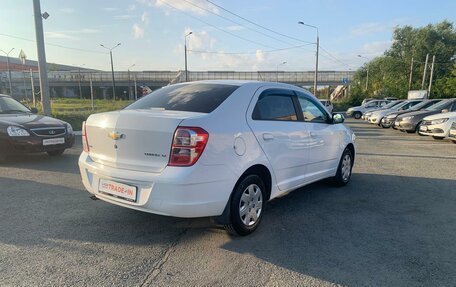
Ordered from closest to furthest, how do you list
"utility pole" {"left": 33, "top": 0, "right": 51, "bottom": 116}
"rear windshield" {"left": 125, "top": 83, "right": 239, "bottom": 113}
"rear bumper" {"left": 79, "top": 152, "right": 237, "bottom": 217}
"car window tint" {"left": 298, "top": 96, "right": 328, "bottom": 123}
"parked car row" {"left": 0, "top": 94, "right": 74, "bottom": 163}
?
1. "rear bumper" {"left": 79, "top": 152, "right": 237, "bottom": 217}
2. "rear windshield" {"left": 125, "top": 83, "right": 239, "bottom": 113}
3. "car window tint" {"left": 298, "top": 96, "right": 328, "bottom": 123}
4. "parked car row" {"left": 0, "top": 94, "right": 74, "bottom": 163}
5. "utility pole" {"left": 33, "top": 0, "right": 51, "bottom": 116}

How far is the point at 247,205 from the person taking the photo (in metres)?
3.91

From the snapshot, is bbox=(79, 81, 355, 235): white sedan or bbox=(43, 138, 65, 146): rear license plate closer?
bbox=(79, 81, 355, 235): white sedan

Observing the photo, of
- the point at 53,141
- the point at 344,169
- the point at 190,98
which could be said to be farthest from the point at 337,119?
the point at 53,141

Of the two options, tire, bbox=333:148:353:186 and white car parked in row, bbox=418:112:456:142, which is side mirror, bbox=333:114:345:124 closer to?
tire, bbox=333:148:353:186

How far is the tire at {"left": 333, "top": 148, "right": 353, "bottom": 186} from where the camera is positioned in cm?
598

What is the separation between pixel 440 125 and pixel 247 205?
10962mm

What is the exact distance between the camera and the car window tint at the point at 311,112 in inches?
199

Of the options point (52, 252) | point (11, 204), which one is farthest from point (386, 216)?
point (11, 204)

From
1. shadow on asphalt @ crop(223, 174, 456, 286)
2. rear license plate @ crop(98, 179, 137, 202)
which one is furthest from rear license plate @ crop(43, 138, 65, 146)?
shadow on asphalt @ crop(223, 174, 456, 286)

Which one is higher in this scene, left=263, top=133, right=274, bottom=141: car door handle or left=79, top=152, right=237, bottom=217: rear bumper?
left=263, top=133, right=274, bottom=141: car door handle

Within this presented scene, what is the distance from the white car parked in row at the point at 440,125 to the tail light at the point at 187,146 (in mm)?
11448

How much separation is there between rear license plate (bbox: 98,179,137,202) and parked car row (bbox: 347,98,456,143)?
37.4 feet

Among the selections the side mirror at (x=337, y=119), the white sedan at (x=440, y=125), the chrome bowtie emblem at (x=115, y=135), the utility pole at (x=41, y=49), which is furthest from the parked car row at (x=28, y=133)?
the white sedan at (x=440, y=125)

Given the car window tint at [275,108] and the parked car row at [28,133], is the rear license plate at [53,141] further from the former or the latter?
the car window tint at [275,108]
